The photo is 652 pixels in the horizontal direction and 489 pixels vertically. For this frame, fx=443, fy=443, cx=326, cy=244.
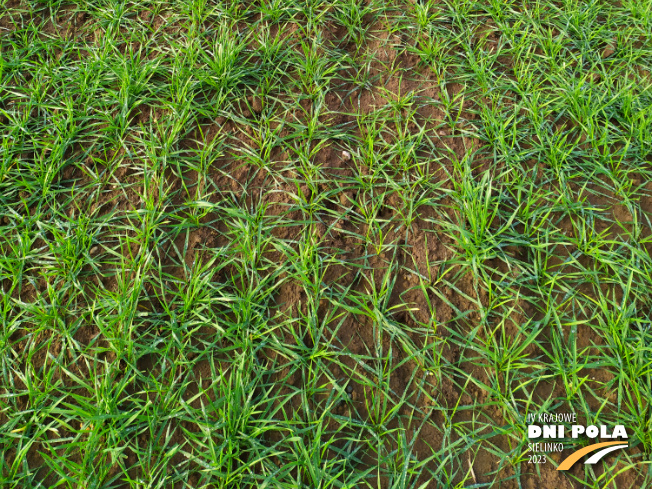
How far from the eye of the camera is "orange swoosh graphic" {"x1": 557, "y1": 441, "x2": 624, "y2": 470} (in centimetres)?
151

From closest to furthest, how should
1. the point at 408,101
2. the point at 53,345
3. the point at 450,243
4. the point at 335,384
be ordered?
the point at 335,384 < the point at 53,345 < the point at 450,243 < the point at 408,101

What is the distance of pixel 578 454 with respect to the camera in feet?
4.98

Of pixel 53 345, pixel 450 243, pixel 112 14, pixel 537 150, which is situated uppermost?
pixel 112 14

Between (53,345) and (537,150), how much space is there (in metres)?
2.31

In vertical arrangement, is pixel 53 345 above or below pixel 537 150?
below

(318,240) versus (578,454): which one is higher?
(318,240)

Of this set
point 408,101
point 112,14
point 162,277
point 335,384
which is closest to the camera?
point 335,384

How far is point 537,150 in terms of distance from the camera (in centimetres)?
220

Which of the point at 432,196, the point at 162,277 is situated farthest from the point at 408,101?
the point at 162,277

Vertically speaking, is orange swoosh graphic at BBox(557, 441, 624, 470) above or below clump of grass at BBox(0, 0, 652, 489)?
below

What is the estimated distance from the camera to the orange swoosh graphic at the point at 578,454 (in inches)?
59.3

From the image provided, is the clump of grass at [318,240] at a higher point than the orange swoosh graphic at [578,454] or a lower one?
higher

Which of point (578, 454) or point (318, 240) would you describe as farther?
point (318, 240)

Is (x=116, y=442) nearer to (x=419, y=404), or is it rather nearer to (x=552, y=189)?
(x=419, y=404)
